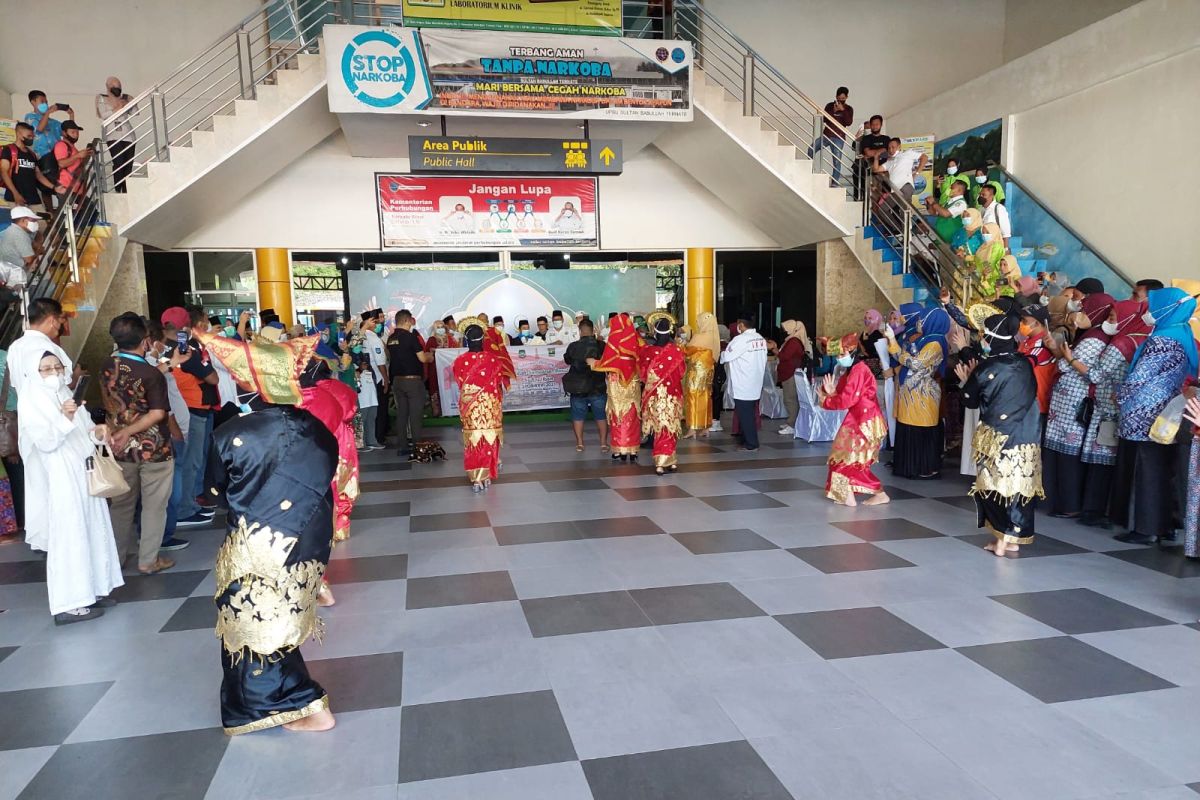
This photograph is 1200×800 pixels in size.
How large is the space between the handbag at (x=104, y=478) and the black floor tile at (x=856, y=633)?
10.5 feet

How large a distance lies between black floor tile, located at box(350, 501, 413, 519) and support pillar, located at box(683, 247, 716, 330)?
7.10m

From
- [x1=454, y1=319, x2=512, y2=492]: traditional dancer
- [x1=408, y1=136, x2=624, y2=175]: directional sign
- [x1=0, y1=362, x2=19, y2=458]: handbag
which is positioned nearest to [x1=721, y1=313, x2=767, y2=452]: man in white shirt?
[x1=408, y1=136, x2=624, y2=175]: directional sign

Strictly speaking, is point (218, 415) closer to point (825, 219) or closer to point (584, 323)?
point (584, 323)

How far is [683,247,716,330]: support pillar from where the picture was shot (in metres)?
11.6

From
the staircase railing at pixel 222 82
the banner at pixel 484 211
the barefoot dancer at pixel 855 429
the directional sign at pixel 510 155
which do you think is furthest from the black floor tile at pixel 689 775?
the banner at pixel 484 211

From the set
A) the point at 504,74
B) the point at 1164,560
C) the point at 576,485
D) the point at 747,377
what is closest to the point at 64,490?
the point at 576,485

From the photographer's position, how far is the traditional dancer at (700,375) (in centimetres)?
832

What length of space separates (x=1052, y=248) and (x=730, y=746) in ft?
28.3

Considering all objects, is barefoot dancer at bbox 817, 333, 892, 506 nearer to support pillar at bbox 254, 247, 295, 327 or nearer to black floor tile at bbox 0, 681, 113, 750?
black floor tile at bbox 0, 681, 113, 750

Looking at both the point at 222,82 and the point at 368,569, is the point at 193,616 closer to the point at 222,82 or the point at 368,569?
the point at 368,569

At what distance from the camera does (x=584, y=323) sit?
7879mm

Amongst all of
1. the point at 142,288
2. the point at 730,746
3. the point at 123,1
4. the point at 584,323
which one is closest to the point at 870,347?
the point at 584,323

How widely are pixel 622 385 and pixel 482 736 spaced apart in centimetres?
482

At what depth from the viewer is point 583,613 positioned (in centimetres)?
340
